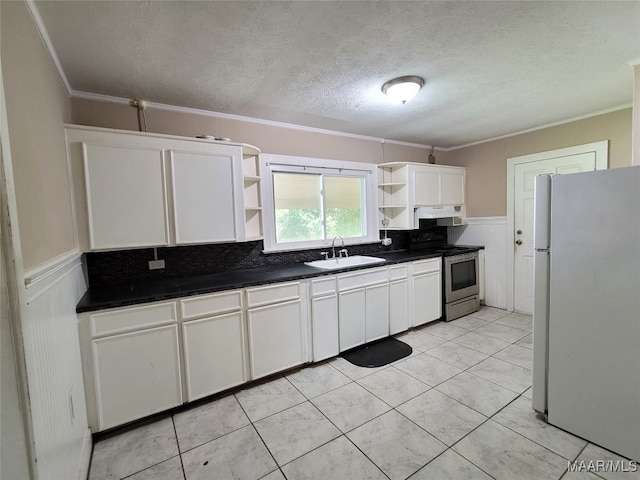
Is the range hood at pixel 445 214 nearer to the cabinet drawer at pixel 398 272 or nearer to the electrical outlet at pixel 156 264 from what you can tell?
the cabinet drawer at pixel 398 272

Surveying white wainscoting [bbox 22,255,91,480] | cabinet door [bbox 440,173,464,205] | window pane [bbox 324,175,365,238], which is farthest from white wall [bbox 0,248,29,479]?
cabinet door [bbox 440,173,464,205]

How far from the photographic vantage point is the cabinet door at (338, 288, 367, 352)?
2796 millimetres

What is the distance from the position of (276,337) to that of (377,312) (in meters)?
1.20

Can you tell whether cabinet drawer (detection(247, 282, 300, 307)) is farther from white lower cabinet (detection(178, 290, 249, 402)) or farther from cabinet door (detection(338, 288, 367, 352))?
cabinet door (detection(338, 288, 367, 352))

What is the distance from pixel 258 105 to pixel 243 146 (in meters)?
0.40

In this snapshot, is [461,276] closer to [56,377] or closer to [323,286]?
[323,286]

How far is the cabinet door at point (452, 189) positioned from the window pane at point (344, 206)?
4.20 feet

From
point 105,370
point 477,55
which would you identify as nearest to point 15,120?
point 105,370

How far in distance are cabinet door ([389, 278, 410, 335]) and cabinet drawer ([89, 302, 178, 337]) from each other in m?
2.22

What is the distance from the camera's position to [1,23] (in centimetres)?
101

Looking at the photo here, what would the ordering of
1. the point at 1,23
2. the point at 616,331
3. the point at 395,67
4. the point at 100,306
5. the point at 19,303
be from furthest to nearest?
the point at 395,67
the point at 100,306
the point at 616,331
the point at 1,23
the point at 19,303

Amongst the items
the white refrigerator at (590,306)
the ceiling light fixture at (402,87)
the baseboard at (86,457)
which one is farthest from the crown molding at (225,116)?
the baseboard at (86,457)

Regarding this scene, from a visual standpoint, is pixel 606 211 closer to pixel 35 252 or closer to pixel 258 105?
pixel 258 105

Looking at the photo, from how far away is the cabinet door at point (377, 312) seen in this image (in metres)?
2.99
